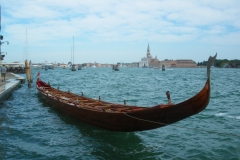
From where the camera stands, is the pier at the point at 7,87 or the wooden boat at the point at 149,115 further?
the pier at the point at 7,87

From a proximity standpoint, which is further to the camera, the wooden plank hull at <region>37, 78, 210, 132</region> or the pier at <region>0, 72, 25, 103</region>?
the pier at <region>0, 72, 25, 103</region>

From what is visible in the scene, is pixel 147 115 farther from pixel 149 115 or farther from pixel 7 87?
pixel 7 87

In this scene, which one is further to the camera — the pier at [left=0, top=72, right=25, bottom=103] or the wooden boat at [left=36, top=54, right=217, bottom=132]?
the pier at [left=0, top=72, right=25, bottom=103]

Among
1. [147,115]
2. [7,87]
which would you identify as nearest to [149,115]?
[147,115]

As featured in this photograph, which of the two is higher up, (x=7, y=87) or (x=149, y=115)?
(x=149, y=115)

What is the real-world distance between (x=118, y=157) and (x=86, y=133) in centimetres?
265

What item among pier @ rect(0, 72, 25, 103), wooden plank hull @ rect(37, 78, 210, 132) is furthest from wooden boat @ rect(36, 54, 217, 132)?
pier @ rect(0, 72, 25, 103)

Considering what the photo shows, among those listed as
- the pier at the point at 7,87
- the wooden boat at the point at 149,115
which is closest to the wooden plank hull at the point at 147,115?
the wooden boat at the point at 149,115

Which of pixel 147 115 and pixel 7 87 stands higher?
pixel 147 115

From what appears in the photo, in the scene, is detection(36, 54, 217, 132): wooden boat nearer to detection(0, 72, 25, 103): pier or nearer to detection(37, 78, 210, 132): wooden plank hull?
detection(37, 78, 210, 132): wooden plank hull

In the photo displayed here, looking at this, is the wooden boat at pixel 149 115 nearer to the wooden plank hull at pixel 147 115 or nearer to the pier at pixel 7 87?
the wooden plank hull at pixel 147 115

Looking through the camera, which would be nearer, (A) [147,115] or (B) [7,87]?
(A) [147,115]

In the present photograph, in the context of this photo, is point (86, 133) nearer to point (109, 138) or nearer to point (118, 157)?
point (109, 138)

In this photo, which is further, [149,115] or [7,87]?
[7,87]
